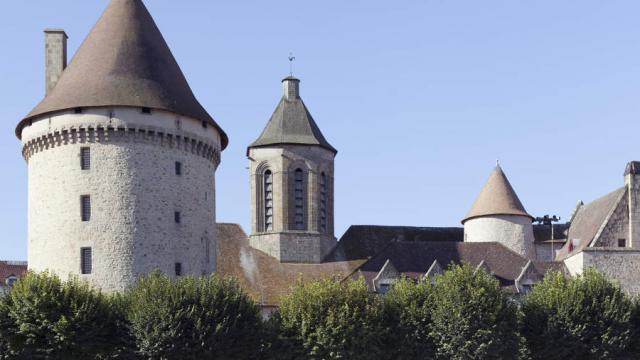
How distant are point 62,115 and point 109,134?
8.54 ft

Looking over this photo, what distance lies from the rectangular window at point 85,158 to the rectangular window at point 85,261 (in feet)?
12.9

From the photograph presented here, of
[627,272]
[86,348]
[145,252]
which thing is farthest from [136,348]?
[627,272]

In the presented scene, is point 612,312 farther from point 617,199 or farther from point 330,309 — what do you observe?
point 617,199

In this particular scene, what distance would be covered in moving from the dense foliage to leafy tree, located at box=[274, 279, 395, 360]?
2.0 inches

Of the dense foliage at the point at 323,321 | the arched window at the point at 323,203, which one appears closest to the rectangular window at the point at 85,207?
the dense foliage at the point at 323,321

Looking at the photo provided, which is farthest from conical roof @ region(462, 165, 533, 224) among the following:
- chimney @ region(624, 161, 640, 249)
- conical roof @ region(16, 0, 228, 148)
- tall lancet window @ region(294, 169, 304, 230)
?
conical roof @ region(16, 0, 228, 148)

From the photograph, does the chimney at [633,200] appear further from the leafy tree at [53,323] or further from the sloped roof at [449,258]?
the leafy tree at [53,323]

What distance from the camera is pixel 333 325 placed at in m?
53.8

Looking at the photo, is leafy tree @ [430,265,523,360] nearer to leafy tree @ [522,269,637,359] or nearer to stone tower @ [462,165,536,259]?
leafy tree @ [522,269,637,359]

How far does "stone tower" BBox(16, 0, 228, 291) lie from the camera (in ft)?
191

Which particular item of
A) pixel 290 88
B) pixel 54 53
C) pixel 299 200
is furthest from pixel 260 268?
pixel 54 53

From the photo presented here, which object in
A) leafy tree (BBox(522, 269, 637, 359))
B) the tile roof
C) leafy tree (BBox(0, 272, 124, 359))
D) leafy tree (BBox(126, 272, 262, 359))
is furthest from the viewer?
the tile roof

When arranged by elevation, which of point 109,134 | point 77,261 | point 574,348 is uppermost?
point 109,134

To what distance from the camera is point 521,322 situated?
56531 mm
